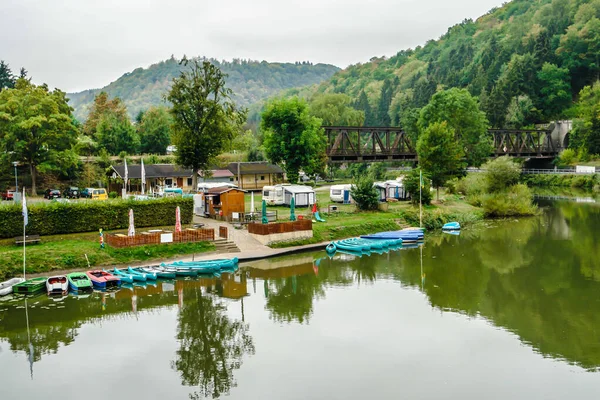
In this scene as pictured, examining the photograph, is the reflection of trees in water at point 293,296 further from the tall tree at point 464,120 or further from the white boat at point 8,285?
the tall tree at point 464,120

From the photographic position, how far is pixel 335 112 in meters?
93.4

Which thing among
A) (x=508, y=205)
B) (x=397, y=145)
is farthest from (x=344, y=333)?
(x=397, y=145)

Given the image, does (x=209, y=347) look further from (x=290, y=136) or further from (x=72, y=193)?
(x=290, y=136)

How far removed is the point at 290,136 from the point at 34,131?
25.0m

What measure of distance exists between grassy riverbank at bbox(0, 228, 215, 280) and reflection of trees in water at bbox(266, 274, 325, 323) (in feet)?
23.1

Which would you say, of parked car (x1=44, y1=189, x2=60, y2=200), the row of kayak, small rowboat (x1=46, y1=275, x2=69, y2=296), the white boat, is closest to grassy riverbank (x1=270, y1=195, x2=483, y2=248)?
the row of kayak

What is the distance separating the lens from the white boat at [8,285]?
90.2ft

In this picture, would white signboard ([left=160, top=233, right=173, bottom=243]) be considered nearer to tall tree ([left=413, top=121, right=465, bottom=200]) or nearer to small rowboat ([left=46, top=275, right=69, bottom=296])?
small rowboat ([left=46, top=275, right=69, bottom=296])

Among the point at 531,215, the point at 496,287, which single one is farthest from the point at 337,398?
the point at 531,215

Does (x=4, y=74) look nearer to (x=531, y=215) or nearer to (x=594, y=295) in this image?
(x=531, y=215)

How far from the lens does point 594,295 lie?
90.4 ft

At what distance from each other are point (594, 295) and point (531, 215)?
99.1 feet

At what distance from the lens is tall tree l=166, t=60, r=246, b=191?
49.4m

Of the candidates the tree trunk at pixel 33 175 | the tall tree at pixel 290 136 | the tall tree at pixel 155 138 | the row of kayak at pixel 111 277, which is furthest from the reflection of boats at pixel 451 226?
the tall tree at pixel 155 138
